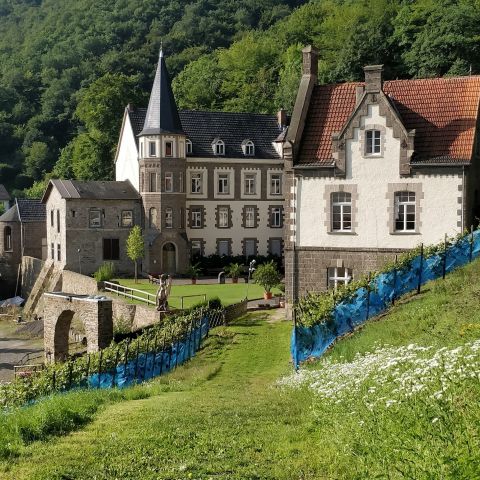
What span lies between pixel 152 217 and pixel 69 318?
760 inches

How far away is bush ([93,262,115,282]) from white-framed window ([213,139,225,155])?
11269 mm

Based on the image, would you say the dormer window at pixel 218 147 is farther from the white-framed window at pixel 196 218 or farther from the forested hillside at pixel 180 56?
the forested hillside at pixel 180 56

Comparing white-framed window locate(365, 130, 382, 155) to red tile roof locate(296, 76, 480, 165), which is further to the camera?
white-framed window locate(365, 130, 382, 155)

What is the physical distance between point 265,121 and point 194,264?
515 inches

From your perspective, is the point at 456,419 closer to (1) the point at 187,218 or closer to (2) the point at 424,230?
(2) the point at 424,230

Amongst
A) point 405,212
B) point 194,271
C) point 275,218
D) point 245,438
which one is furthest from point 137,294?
point 245,438

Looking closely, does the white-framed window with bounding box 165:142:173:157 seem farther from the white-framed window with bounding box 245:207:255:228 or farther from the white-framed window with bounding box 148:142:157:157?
the white-framed window with bounding box 245:207:255:228

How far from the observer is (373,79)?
2764 centimetres

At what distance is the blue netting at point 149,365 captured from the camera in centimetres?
2209

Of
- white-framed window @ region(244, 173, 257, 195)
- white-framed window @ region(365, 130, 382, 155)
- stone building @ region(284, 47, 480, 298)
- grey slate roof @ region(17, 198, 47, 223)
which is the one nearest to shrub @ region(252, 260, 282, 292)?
stone building @ region(284, 47, 480, 298)

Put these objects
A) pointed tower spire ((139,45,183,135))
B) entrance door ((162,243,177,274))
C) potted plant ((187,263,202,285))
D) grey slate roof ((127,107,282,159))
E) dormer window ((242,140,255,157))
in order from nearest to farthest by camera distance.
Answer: potted plant ((187,263,202,285)) < pointed tower spire ((139,45,183,135)) < entrance door ((162,243,177,274)) < grey slate roof ((127,107,282,159)) < dormer window ((242,140,255,157))

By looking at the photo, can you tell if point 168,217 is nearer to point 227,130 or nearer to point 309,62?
point 227,130

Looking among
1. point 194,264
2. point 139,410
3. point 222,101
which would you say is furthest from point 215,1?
point 139,410

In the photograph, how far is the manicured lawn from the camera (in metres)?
37.6
